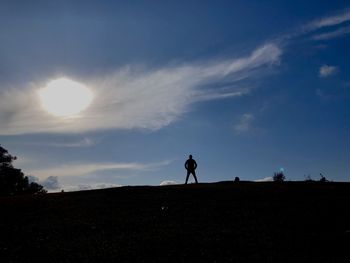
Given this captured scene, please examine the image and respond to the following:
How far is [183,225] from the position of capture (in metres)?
17.0

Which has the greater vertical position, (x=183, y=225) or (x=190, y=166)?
(x=190, y=166)

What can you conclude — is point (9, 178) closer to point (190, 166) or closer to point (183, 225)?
point (190, 166)

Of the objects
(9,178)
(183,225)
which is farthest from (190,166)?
(9,178)

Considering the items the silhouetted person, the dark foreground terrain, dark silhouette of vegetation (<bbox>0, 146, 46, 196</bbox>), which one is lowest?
the dark foreground terrain

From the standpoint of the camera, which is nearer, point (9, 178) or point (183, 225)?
point (183, 225)

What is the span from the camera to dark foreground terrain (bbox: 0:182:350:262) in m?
13.3

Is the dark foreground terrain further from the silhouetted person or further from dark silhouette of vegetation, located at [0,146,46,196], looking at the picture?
dark silhouette of vegetation, located at [0,146,46,196]

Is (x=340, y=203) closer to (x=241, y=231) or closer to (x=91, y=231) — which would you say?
(x=241, y=231)

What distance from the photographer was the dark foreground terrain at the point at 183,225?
43.7 ft

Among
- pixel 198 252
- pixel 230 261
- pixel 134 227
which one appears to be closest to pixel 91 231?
pixel 134 227

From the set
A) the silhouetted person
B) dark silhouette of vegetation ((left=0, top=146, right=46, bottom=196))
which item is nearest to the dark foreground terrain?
the silhouetted person

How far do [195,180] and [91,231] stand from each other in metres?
16.1

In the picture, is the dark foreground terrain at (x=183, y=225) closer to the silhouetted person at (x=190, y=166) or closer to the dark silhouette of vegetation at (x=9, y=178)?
the silhouetted person at (x=190, y=166)

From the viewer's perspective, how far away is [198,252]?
13297 millimetres
